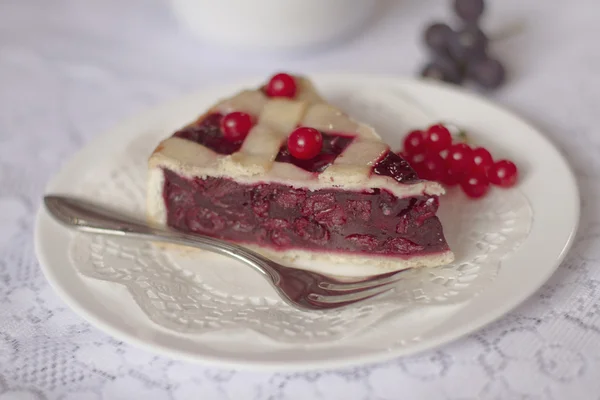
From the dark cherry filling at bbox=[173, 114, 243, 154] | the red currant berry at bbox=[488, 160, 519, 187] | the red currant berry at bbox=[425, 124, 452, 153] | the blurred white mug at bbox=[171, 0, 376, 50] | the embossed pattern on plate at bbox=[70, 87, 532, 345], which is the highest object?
the blurred white mug at bbox=[171, 0, 376, 50]

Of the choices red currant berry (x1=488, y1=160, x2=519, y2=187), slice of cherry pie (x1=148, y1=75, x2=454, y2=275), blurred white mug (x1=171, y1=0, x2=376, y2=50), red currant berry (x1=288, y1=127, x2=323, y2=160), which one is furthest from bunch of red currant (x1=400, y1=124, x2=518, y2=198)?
blurred white mug (x1=171, y1=0, x2=376, y2=50)

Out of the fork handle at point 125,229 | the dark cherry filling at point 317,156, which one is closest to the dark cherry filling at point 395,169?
the dark cherry filling at point 317,156

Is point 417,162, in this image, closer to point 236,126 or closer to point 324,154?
point 324,154

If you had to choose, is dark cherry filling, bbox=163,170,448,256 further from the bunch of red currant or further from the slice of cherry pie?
the bunch of red currant

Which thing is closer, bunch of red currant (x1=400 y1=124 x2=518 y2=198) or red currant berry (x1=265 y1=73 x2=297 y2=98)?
bunch of red currant (x1=400 y1=124 x2=518 y2=198)

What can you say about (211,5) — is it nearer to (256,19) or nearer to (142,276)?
(256,19)

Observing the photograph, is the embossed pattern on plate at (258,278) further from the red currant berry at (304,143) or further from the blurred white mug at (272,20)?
the blurred white mug at (272,20)
